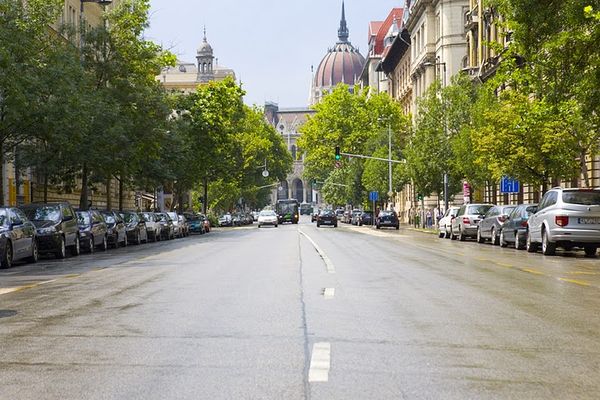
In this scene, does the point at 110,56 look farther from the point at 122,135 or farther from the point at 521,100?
the point at 521,100

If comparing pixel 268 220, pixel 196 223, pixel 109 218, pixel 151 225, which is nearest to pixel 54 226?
pixel 109 218

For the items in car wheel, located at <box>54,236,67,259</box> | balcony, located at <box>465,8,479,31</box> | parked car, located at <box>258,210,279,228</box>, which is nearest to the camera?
car wheel, located at <box>54,236,67,259</box>

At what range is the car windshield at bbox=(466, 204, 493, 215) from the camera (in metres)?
42.2

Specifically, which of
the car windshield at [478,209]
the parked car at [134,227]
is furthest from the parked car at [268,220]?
the car windshield at [478,209]

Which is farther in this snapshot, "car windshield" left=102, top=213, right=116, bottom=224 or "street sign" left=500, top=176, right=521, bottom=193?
"street sign" left=500, top=176, right=521, bottom=193

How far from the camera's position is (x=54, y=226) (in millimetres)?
28641

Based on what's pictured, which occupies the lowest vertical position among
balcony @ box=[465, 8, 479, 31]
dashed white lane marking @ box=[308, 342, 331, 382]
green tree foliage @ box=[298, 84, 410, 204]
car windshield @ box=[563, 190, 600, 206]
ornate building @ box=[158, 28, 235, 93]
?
dashed white lane marking @ box=[308, 342, 331, 382]

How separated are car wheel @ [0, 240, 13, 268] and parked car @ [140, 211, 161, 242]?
2227 centimetres

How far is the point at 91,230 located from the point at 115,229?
5034mm

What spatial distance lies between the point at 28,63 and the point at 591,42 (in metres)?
18.6

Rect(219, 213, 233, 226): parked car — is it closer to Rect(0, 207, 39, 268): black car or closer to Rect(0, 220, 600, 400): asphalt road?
Rect(0, 207, 39, 268): black car

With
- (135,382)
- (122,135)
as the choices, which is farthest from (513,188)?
(135,382)

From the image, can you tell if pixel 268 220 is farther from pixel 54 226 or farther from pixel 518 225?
pixel 54 226

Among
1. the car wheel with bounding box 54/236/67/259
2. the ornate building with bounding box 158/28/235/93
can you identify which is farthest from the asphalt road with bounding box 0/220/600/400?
the ornate building with bounding box 158/28/235/93
